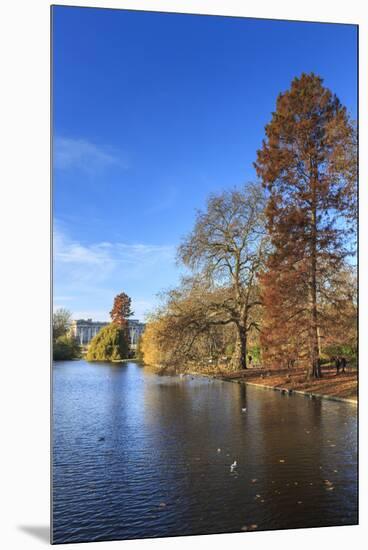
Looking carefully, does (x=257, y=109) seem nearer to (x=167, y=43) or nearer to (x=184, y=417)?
(x=167, y=43)

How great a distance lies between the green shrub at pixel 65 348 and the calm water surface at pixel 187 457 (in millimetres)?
85

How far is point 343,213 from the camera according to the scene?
23.5 ft

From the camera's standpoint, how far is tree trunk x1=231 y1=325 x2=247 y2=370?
7.14 meters

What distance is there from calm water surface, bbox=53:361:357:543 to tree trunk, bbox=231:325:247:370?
0.26 m

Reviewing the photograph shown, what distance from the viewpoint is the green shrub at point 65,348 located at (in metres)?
6.21

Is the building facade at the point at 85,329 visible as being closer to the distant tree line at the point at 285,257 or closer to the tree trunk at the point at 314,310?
the distant tree line at the point at 285,257

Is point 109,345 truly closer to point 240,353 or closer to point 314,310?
point 240,353

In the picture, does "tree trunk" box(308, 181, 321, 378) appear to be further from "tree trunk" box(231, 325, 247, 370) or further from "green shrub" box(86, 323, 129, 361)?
"green shrub" box(86, 323, 129, 361)

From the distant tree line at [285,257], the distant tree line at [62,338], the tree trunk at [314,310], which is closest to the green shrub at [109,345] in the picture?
the distant tree line at [62,338]

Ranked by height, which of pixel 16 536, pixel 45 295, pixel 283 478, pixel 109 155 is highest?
pixel 109 155

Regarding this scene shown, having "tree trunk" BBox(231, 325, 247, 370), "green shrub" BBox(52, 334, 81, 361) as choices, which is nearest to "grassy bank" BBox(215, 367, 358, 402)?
"tree trunk" BBox(231, 325, 247, 370)

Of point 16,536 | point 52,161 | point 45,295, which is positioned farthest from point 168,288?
point 16,536

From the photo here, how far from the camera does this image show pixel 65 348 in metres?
6.28
